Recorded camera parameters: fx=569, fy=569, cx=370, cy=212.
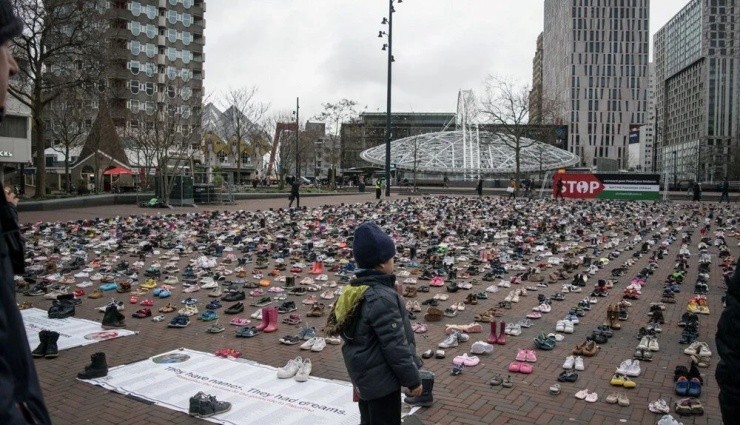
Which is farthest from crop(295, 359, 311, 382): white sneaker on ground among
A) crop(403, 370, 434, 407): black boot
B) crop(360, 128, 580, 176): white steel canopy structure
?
crop(360, 128, 580, 176): white steel canopy structure

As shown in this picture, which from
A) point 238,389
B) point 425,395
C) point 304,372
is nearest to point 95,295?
point 238,389

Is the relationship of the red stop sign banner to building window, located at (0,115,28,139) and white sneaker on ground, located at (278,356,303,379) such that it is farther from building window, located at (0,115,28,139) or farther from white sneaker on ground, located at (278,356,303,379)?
building window, located at (0,115,28,139)

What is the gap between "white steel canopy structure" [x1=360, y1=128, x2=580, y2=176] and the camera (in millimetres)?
76188

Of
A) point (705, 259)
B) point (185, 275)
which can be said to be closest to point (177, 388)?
point (185, 275)

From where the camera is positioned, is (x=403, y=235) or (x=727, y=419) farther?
(x=403, y=235)

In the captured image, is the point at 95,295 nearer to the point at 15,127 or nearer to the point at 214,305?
the point at 214,305

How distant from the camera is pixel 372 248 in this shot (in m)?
3.50

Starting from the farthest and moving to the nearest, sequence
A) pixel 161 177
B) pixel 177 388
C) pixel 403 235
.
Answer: pixel 161 177
pixel 403 235
pixel 177 388

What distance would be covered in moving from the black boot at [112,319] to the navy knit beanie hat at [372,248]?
17.4 feet

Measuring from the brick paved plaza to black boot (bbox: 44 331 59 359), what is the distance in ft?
0.29

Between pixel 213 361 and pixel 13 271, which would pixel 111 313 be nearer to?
pixel 213 361

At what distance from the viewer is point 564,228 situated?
18.5 meters

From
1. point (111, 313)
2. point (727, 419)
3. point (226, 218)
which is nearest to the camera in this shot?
point (727, 419)

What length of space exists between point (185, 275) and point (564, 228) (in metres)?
12.5
